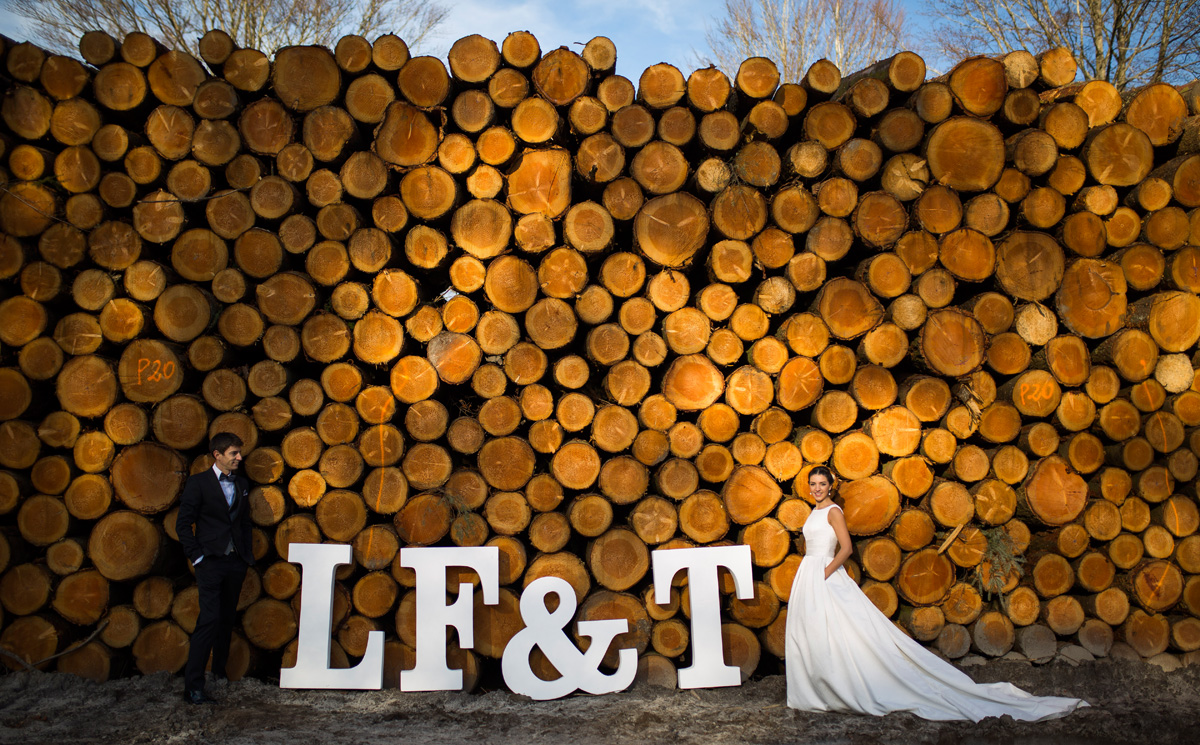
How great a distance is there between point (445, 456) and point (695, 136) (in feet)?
8.16

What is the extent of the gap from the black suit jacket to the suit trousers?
0.07 metres

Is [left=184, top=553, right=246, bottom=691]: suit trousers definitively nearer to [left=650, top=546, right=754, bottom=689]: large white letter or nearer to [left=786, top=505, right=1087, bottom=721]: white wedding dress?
[left=650, top=546, right=754, bottom=689]: large white letter

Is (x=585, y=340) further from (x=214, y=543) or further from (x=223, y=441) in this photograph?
(x=214, y=543)

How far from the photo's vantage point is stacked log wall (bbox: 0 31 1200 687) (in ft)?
13.1

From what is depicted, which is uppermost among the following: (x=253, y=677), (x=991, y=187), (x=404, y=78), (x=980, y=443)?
(x=404, y=78)

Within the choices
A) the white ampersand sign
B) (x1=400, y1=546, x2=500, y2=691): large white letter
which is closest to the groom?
(x1=400, y1=546, x2=500, y2=691): large white letter

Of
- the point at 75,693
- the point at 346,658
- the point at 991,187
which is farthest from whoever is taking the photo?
the point at 991,187

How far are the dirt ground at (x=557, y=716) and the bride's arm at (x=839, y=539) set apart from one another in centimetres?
74

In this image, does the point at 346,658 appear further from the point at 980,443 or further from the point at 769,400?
the point at 980,443

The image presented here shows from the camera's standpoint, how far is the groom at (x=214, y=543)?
11.8 ft

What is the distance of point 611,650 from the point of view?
13.2 ft

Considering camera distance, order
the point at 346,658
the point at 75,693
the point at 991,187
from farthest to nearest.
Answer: the point at 991,187
the point at 346,658
the point at 75,693

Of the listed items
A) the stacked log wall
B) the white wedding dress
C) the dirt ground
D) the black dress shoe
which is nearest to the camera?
the dirt ground

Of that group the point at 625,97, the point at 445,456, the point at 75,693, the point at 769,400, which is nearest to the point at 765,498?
the point at 769,400
